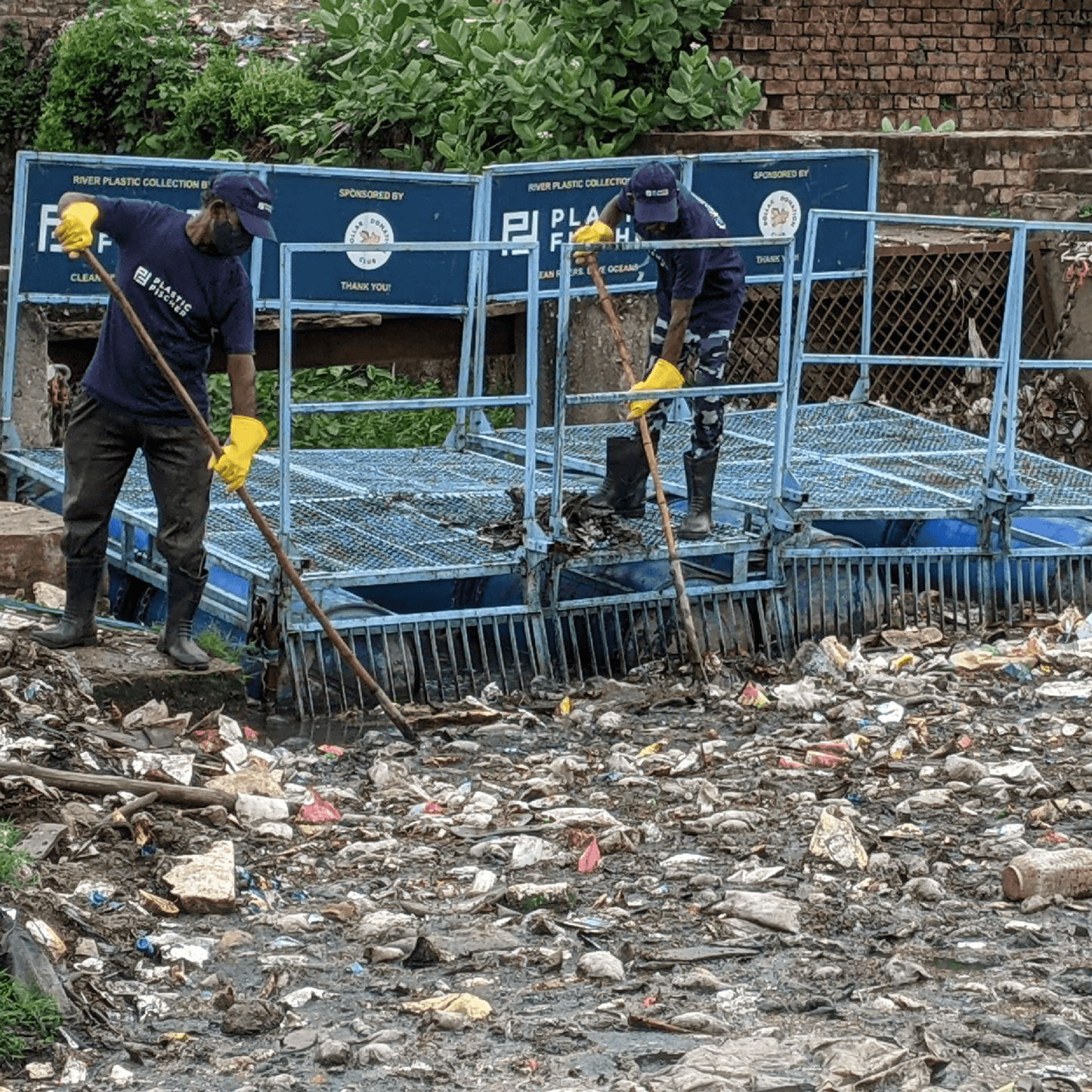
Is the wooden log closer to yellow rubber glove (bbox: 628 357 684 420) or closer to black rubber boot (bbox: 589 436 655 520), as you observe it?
yellow rubber glove (bbox: 628 357 684 420)

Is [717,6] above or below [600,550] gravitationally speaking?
above

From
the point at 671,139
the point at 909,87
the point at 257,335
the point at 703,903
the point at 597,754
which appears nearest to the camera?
the point at 703,903

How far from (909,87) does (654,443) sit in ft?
27.2

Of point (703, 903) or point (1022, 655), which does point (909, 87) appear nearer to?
point (1022, 655)

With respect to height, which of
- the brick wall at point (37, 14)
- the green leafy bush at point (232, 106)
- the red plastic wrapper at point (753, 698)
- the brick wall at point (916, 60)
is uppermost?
the brick wall at point (37, 14)

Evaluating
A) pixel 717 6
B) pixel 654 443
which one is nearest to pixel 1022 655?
pixel 654 443

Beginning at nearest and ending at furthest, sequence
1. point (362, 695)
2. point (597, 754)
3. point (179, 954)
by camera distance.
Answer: point (179, 954) → point (597, 754) → point (362, 695)

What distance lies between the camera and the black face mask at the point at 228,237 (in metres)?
6.73

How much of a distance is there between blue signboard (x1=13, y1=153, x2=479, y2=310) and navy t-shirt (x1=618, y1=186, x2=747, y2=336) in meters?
1.55

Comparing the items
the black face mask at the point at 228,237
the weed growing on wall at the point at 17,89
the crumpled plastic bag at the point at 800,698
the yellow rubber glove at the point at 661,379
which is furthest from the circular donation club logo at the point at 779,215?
the weed growing on wall at the point at 17,89

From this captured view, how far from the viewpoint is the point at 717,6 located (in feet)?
47.4

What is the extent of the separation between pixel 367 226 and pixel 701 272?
7.04 ft

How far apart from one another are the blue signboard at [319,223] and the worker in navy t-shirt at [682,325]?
1.28m

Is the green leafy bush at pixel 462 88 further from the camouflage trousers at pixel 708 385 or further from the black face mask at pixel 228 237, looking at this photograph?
the black face mask at pixel 228 237
